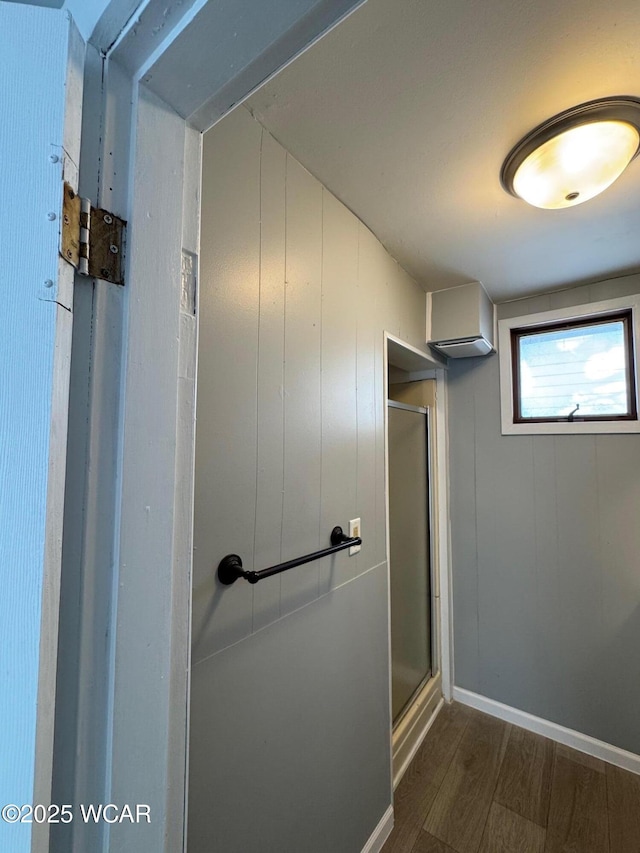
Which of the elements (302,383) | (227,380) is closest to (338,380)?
(302,383)

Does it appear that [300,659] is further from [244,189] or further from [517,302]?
[517,302]

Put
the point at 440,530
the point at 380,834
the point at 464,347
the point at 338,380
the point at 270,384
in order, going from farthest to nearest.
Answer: the point at 440,530 → the point at 464,347 → the point at 380,834 → the point at 338,380 → the point at 270,384

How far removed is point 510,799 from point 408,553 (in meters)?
1.06

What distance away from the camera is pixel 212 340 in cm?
81

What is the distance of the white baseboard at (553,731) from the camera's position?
1.71m

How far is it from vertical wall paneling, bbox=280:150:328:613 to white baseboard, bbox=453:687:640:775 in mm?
1749

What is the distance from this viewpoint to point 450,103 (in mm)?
898

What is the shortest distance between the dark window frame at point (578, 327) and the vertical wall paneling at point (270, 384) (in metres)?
1.64

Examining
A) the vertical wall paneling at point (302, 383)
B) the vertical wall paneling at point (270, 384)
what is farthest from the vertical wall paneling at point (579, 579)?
the vertical wall paneling at point (270, 384)

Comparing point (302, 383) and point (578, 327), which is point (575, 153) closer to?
point (302, 383)

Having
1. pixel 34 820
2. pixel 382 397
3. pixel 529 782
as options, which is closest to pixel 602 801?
pixel 529 782

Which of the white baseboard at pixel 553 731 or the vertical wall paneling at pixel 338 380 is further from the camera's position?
the white baseboard at pixel 553 731

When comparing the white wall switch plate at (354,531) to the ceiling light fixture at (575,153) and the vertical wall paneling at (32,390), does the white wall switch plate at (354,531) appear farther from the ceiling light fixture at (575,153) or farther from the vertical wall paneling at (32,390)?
the ceiling light fixture at (575,153)

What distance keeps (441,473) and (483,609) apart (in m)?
0.81
